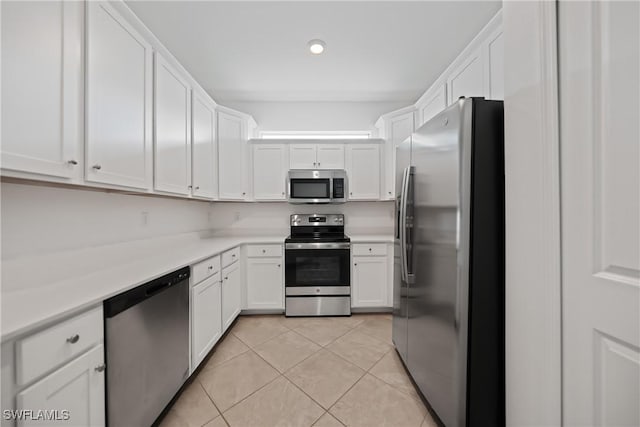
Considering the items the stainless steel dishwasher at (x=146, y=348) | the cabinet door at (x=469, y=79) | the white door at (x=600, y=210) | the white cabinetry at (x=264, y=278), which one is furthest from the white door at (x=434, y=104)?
the stainless steel dishwasher at (x=146, y=348)

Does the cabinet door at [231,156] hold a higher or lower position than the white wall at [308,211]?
higher

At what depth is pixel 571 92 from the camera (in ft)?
2.65

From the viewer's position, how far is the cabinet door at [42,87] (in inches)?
34.6

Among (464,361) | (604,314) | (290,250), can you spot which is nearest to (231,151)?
(290,250)

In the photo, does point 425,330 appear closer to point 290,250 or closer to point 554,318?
point 554,318


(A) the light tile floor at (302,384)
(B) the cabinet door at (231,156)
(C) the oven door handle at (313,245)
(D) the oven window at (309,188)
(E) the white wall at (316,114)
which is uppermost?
(E) the white wall at (316,114)

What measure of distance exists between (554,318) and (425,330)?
0.71 meters

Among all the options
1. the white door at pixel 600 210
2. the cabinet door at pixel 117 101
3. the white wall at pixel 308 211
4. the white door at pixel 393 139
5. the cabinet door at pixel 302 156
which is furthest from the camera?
the white wall at pixel 308 211

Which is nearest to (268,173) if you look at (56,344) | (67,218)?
(67,218)

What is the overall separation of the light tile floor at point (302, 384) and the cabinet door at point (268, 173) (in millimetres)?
1658

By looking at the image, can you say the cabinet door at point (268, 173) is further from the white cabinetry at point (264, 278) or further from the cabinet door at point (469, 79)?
the cabinet door at point (469, 79)

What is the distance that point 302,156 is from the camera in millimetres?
3150

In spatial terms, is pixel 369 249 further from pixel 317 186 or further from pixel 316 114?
pixel 316 114

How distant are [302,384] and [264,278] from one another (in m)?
1.32
